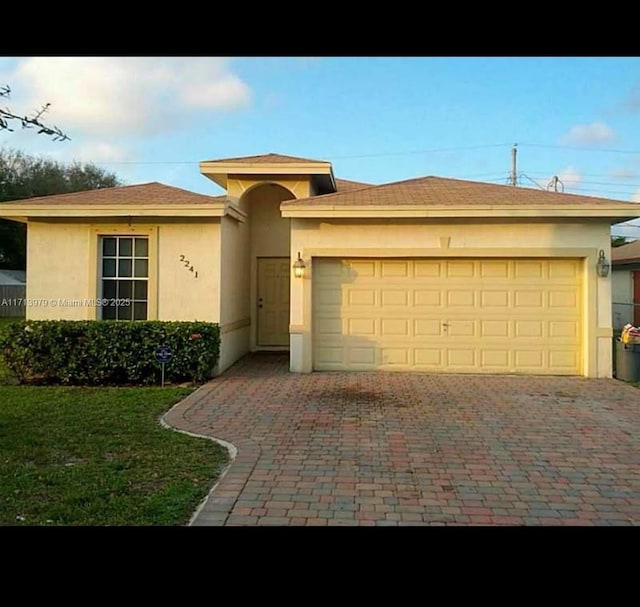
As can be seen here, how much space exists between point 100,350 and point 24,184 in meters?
31.1

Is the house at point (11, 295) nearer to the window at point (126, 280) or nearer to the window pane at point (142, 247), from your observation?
the window at point (126, 280)

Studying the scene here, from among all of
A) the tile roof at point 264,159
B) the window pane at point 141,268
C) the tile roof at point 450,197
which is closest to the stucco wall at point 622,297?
the tile roof at point 450,197

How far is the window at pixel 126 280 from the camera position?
10539mm

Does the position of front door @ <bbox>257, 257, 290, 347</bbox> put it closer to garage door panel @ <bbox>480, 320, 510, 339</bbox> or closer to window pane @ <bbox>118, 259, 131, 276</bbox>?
window pane @ <bbox>118, 259, 131, 276</bbox>

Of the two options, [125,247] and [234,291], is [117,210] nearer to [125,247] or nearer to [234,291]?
[125,247]

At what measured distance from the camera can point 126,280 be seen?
34.7 feet

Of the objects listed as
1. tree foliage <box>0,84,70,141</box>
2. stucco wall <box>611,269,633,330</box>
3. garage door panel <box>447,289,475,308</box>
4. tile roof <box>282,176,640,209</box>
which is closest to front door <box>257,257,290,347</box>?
tile roof <box>282,176,640,209</box>

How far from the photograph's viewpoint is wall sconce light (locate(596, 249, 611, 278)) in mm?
10234

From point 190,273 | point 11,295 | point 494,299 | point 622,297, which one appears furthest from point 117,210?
point 11,295

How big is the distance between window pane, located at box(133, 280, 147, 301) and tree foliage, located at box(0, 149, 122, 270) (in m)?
27.7

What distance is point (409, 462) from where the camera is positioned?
17.4 feet

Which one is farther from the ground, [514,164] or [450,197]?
[514,164]

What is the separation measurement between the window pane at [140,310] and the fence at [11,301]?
18559 millimetres
